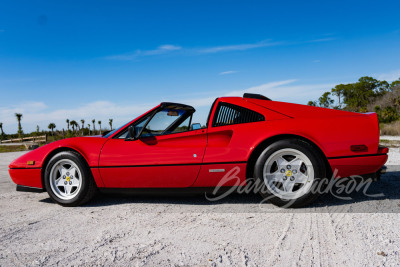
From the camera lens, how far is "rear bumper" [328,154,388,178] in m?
2.96

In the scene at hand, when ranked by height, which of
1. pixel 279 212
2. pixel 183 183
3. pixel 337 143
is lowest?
pixel 279 212

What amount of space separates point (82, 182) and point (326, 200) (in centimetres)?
296

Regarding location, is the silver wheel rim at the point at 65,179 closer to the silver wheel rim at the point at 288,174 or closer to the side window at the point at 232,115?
the side window at the point at 232,115

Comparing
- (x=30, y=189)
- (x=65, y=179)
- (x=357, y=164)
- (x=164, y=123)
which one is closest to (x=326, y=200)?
(x=357, y=164)

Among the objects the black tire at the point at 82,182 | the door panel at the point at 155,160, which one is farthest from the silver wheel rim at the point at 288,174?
the black tire at the point at 82,182

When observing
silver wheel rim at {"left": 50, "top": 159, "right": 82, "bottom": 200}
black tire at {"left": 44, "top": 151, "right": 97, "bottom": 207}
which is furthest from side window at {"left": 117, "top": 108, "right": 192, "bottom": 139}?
silver wheel rim at {"left": 50, "top": 159, "right": 82, "bottom": 200}

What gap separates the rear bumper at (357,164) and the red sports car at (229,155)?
10 millimetres

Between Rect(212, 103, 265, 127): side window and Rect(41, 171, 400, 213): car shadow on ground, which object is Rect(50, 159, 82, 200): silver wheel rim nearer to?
Rect(41, 171, 400, 213): car shadow on ground

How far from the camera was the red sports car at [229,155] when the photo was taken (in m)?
2.98

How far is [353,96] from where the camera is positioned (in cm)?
6153

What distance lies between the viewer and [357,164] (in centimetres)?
297

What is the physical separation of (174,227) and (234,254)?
774mm

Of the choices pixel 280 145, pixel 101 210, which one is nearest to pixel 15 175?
pixel 101 210

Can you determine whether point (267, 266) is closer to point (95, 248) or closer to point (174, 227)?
point (174, 227)
